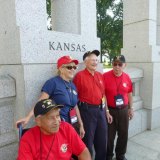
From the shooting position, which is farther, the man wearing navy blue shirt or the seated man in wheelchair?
the man wearing navy blue shirt

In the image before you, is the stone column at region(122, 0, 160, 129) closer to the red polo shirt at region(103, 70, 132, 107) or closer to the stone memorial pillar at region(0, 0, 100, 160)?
the red polo shirt at region(103, 70, 132, 107)

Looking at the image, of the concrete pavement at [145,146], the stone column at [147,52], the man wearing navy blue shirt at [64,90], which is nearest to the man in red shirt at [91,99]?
the man wearing navy blue shirt at [64,90]

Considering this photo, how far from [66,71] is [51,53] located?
542mm

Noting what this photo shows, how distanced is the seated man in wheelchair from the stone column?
11.5 ft

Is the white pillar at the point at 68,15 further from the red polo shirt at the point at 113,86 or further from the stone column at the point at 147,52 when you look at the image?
the stone column at the point at 147,52

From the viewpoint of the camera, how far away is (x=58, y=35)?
311 cm

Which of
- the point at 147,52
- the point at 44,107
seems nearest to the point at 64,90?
the point at 44,107

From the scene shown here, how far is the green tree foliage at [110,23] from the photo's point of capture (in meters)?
14.1

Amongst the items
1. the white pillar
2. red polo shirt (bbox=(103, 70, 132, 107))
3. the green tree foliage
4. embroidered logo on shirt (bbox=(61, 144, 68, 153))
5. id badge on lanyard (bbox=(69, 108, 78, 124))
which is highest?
the green tree foliage

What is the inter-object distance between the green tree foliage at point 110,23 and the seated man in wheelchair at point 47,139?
12999 mm

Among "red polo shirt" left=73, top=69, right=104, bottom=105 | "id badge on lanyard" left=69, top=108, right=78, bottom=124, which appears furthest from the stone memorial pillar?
"id badge on lanyard" left=69, top=108, right=78, bottom=124

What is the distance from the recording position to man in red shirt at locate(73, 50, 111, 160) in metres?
2.93

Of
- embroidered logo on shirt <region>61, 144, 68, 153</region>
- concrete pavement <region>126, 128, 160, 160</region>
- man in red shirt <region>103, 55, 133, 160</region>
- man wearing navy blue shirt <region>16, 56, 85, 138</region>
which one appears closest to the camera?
embroidered logo on shirt <region>61, 144, 68, 153</region>

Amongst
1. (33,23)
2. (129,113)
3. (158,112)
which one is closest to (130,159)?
(129,113)
